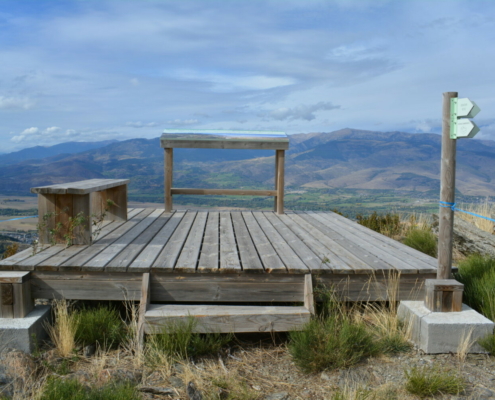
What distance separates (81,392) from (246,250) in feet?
7.17

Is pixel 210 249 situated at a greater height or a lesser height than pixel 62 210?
lesser

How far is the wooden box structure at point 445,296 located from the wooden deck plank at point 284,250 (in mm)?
1057

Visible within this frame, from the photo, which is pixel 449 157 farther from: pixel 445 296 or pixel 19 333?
pixel 19 333

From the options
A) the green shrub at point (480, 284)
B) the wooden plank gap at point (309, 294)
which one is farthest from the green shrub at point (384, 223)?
the wooden plank gap at point (309, 294)

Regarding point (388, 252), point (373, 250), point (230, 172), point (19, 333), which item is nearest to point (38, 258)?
point (19, 333)

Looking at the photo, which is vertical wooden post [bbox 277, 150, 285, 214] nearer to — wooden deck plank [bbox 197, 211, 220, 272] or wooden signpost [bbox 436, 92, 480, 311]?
wooden deck plank [bbox 197, 211, 220, 272]

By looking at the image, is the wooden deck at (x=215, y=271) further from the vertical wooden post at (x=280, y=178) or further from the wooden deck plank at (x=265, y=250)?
the vertical wooden post at (x=280, y=178)

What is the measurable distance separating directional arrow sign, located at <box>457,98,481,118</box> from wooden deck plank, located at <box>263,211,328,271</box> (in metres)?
1.72

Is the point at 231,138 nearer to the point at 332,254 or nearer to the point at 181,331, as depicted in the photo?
the point at 332,254

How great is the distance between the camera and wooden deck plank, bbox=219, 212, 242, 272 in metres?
3.66

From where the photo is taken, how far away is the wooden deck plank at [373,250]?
150 inches

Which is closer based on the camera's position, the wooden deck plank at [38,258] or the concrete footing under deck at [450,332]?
the concrete footing under deck at [450,332]

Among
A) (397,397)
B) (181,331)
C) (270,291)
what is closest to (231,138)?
(270,291)

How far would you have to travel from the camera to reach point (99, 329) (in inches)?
136
